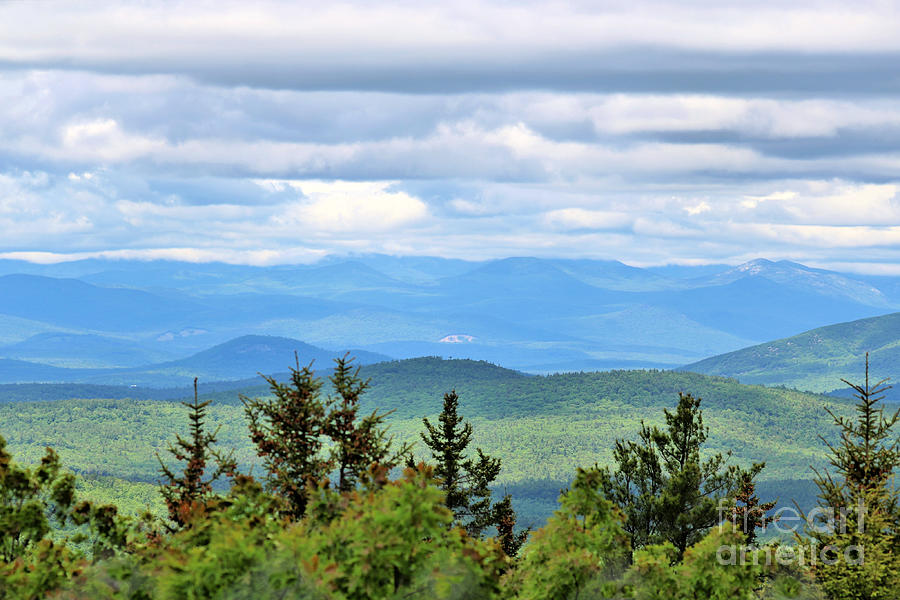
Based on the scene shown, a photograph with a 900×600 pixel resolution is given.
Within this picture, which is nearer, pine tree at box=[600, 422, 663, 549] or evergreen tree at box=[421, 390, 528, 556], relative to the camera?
pine tree at box=[600, 422, 663, 549]

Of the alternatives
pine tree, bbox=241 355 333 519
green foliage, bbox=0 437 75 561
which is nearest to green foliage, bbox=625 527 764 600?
pine tree, bbox=241 355 333 519

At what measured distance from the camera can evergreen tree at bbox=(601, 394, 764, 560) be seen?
45875 millimetres

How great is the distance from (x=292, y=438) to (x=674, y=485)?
87.5 feet

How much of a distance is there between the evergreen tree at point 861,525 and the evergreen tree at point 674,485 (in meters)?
9.30

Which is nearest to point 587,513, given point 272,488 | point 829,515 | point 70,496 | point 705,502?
point 272,488

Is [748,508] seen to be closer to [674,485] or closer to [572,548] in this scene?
[674,485]

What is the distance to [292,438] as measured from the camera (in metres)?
24.3

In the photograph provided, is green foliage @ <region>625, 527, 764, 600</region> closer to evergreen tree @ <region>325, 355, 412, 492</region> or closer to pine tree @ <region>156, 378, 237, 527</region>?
evergreen tree @ <region>325, 355, 412, 492</region>

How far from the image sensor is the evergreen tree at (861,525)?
26.8 metres

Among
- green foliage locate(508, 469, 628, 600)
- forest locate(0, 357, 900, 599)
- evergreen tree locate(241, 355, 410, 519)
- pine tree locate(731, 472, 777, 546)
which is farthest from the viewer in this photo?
pine tree locate(731, 472, 777, 546)

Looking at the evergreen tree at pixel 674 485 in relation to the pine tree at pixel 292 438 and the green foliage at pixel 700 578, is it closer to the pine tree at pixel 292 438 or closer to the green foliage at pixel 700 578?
the pine tree at pixel 292 438

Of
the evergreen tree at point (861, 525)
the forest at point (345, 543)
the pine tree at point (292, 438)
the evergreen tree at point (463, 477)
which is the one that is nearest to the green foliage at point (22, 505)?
the forest at point (345, 543)

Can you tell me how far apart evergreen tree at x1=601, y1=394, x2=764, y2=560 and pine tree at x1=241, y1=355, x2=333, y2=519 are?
23.1m

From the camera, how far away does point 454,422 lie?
190 feet
